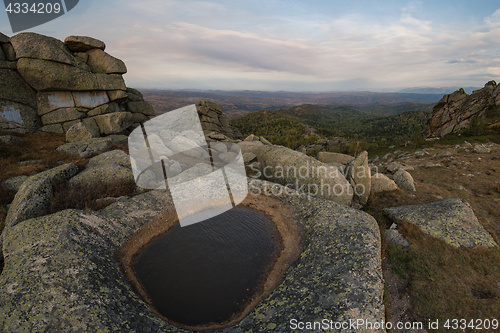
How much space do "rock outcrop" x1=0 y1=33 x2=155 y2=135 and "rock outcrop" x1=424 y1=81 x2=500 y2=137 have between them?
66689mm

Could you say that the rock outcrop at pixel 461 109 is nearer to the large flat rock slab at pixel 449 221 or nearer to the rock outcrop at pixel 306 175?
the large flat rock slab at pixel 449 221

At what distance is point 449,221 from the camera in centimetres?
1013

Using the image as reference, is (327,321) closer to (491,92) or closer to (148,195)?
(148,195)

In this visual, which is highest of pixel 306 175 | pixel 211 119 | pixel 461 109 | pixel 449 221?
pixel 461 109

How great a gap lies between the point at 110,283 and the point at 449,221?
1494cm

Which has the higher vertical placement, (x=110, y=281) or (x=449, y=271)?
(x=449, y=271)

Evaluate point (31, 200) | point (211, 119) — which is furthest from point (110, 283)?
point (211, 119)

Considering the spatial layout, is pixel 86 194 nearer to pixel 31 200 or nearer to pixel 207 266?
pixel 31 200

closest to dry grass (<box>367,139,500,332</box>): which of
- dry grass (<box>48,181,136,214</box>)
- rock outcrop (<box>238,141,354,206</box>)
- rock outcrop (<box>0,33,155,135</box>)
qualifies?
rock outcrop (<box>238,141,354,206</box>)

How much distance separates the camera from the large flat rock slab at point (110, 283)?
559cm

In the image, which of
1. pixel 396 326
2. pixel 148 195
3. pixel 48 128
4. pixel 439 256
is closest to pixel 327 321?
pixel 396 326

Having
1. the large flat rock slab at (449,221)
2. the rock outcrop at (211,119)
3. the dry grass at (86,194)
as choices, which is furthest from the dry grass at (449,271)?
the rock outcrop at (211,119)

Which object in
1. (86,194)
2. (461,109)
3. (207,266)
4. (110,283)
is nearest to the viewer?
(110,283)

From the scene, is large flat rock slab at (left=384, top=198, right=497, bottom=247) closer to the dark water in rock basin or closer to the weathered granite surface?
the dark water in rock basin
